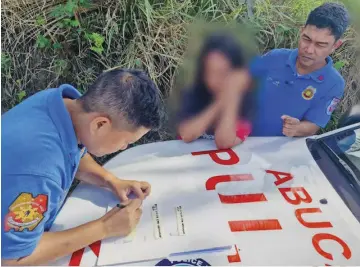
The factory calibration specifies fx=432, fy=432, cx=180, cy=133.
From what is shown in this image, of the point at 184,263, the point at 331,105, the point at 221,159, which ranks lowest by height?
the point at 184,263

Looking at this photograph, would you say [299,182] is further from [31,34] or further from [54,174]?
[31,34]

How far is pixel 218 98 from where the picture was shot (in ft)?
4.48

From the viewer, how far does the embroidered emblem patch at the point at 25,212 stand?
0.83 meters

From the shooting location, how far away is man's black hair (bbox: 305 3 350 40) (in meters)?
1.43

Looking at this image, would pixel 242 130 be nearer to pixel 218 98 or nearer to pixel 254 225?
pixel 218 98

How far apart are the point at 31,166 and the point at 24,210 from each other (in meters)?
0.09

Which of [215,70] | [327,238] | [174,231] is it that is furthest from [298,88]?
[174,231]

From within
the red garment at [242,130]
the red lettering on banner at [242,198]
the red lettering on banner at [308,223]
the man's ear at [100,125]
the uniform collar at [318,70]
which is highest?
the uniform collar at [318,70]

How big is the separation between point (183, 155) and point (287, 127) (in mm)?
388

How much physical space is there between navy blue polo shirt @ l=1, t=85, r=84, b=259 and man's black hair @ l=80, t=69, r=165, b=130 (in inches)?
2.9

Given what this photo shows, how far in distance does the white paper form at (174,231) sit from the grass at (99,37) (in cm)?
36

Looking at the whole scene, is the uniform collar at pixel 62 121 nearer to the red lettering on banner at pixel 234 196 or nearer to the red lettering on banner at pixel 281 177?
the red lettering on banner at pixel 234 196

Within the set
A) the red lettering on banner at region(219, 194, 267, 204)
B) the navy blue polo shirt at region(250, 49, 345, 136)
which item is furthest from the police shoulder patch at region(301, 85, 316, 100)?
the red lettering on banner at region(219, 194, 267, 204)

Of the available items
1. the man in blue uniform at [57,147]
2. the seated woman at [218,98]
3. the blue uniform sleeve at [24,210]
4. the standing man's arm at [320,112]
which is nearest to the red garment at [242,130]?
the seated woman at [218,98]
